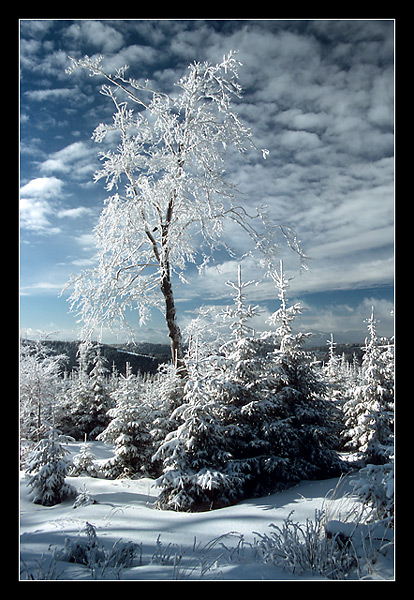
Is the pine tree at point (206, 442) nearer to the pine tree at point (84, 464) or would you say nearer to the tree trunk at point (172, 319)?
the tree trunk at point (172, 319)

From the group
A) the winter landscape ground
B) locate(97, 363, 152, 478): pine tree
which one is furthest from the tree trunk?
locate(97, 363, 152, 478): pine tree

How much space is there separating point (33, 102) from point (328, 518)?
6786mm

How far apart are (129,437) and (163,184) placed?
24.9 feet

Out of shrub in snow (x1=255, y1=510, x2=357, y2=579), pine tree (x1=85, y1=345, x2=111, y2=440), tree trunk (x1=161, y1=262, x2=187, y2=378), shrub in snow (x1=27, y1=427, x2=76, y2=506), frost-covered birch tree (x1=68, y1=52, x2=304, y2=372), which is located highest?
frost-covered birch tree (x1=68, y1=52, x2=304, y2=372)

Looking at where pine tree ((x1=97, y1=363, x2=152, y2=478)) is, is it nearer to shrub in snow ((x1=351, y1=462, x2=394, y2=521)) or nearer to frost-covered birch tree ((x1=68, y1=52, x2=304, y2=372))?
frost-covered birch tree ((x1=68, y1=52, x2=304, y2=372))

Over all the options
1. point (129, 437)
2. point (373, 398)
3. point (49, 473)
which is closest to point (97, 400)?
point (129, 437)

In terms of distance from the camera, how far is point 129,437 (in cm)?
967

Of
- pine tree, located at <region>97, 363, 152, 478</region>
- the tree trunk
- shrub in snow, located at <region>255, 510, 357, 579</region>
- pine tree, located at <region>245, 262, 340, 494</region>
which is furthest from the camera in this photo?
pine tree, located at <region>97, 363, 152, 478</region>

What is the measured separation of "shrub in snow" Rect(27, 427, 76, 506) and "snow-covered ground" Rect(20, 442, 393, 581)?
0.25 metres

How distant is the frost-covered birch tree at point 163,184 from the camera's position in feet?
19.8

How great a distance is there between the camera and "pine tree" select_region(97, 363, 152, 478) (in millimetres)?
9742

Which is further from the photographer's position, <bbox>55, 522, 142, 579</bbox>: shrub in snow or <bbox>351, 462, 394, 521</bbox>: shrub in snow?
<bbox>351, 462, 394, 521</bbox>: shrub in snow
